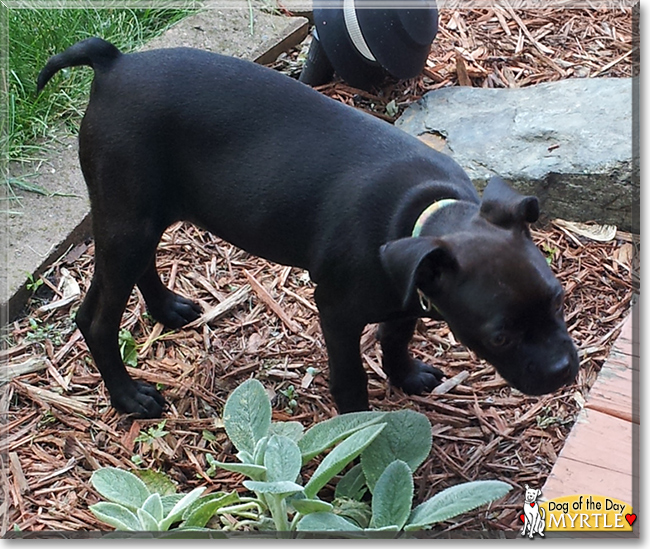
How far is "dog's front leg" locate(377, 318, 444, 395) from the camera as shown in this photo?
3482 mm

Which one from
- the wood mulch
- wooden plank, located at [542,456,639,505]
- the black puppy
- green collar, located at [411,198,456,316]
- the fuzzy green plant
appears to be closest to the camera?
wooden plank, located at [542,456,639,505]

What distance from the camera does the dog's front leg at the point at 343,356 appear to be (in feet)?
10.2

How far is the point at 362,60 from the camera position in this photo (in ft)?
16.2

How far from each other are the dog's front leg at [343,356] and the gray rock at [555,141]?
1.54 meters

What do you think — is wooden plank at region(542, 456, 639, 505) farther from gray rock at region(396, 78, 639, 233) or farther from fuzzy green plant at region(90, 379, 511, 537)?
gray rock at region(396, 78, 639, 233)

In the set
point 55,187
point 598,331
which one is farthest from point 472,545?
point 55,187

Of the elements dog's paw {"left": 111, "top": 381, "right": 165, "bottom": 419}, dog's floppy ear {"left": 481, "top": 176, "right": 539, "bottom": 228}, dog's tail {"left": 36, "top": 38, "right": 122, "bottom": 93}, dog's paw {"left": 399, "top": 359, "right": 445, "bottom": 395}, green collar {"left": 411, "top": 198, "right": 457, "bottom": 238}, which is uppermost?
dog's tail {"left": 36, "top": 38, "right": 122, "bottom": 93}

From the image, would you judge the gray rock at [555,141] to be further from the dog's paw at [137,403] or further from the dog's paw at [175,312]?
the dog's paw at [137,403]

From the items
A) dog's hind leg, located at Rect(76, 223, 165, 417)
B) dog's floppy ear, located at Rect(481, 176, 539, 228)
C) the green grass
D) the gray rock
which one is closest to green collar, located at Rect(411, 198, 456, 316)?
dog's floppy ear, located at Rect(481, 176, 539, 228)

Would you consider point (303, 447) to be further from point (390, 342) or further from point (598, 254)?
point (598, 254)

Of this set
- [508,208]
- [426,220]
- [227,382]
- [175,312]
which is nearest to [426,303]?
[426,220]

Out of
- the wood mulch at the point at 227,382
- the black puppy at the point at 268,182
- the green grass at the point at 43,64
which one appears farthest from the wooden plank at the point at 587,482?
the green grass at the point at 43,64

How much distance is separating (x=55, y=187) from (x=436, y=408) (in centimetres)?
222

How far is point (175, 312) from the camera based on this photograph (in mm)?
3910
